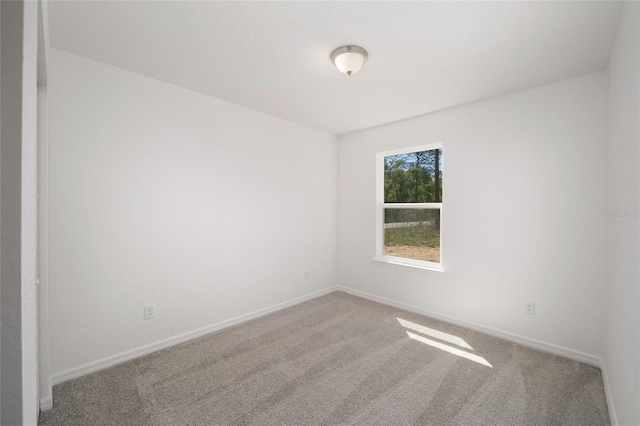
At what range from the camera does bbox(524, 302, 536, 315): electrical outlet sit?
2.69 meters

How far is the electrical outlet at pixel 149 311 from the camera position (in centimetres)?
253

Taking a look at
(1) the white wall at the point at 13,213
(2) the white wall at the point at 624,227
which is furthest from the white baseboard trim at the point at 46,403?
(2) the white wall at the point at 624,227

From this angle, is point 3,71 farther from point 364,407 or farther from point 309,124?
point 309,124

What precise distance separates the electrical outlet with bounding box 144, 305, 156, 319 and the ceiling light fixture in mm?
2637

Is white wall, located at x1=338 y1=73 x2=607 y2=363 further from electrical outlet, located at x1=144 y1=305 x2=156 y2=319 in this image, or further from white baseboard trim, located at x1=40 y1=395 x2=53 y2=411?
white baseboard trim, located at x1=40 y1=395 x2=53 y2=411

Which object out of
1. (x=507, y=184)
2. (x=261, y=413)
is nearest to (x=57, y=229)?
(x=261, y=413)

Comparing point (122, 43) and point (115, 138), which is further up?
point (122, 43)

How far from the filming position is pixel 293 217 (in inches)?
151

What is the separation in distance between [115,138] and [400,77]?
8.22ft

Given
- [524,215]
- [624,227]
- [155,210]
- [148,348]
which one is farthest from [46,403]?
[524,215]

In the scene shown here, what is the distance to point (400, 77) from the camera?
2.49 metres

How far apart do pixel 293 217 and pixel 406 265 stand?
5.34 ft

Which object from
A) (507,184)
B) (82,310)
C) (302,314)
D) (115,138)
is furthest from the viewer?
(302,314)

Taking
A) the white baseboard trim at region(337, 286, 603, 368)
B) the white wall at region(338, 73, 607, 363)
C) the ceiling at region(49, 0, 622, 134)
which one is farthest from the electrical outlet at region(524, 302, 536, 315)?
the ceiling at region(49, 0, 622, 134)
